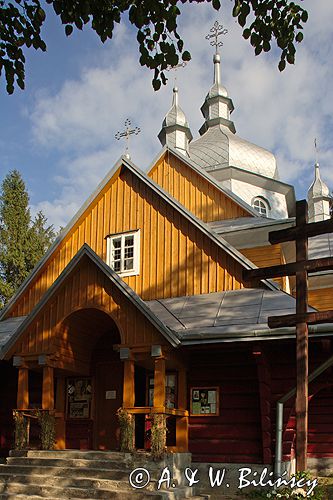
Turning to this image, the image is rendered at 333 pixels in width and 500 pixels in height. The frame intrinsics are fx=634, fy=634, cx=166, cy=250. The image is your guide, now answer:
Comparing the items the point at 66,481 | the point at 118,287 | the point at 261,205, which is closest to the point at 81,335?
the point at 118,287

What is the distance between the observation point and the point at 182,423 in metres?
11.8

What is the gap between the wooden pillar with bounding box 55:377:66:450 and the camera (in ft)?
40.2

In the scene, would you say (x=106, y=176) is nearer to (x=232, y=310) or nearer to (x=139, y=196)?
(x=139, y=196)

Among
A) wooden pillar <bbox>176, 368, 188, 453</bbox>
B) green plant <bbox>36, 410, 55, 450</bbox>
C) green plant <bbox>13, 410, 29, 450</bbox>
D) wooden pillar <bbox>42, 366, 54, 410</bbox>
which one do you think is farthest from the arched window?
green plant <bbox>13, 410, 29, 450</bbox>

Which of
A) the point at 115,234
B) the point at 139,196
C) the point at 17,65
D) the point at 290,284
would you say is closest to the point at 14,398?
the point at 115,234

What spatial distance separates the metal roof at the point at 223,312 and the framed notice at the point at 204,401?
140 centimetres

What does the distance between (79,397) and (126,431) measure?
294 centimetres

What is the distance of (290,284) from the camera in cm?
1744

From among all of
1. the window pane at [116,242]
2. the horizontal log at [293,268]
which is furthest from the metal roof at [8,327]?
the horizontal log at [293,268]

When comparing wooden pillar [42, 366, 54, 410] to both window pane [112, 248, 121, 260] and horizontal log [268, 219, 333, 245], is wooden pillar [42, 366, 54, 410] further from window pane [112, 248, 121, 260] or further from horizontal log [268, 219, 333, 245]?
horizontal log [268, 219, 333, 245]

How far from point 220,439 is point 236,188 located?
11.1 m

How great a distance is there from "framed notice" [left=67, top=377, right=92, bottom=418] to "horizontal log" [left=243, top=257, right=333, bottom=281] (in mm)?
5865

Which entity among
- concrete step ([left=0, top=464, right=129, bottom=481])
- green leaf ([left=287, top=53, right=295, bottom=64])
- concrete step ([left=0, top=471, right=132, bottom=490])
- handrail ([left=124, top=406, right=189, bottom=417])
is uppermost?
green leaf ([left=287, top=53, right=295, bottom=64])

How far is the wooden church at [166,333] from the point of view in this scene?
11273 mm
